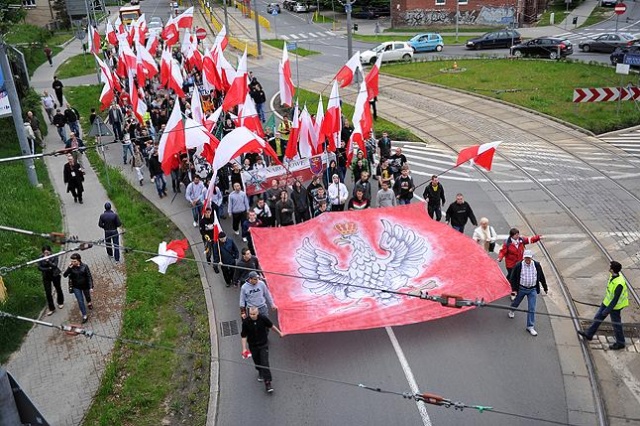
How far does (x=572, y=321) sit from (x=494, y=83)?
20.7m

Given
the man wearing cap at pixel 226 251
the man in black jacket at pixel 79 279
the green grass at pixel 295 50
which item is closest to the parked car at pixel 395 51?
the green grass at pixel 295 50

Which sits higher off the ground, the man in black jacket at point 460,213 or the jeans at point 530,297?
the man in black jacket at point 460,213

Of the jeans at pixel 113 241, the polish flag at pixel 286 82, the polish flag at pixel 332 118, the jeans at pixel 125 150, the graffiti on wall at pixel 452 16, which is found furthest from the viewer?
the graffiti on wall at pixel 452 16

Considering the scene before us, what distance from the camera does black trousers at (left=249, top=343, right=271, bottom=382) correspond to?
9836 millimetres

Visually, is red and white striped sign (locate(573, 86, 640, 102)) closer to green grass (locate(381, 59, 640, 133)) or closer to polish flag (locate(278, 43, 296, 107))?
green grass (locate(381, 59, 640, 133))

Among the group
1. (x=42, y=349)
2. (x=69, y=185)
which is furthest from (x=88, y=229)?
(x=42, y=349)

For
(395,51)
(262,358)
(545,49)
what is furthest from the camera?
(395,51)

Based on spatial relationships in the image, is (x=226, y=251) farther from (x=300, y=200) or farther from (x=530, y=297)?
(x=530, y=297)

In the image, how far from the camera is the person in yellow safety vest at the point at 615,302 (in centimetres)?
1023

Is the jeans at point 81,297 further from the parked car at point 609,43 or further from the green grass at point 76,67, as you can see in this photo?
the parked car at point 609,43

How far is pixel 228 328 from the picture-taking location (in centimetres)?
1198

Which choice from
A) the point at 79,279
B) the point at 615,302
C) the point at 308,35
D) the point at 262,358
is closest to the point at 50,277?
the point at 79,279

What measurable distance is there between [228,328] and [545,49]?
29954mm

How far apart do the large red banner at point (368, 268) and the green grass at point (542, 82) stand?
13383 mm
